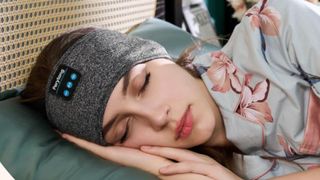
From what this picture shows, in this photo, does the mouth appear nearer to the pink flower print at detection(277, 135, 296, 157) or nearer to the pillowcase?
the pink flower print at detection(277, 135, 296, 157)

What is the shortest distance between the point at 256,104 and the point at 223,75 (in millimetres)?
107

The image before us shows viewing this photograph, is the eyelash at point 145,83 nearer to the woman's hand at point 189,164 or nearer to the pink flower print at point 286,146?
the woman's hand at point 189,164

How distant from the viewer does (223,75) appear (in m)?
1.09

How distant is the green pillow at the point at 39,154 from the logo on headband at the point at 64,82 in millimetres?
104

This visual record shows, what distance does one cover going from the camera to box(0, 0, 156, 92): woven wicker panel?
1.16 m

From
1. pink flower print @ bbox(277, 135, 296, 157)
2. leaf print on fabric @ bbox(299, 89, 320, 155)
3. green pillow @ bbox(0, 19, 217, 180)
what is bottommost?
pink flower print @ bbox(277, 135, 296, 157)

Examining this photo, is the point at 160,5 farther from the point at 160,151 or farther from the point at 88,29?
the point at 160,151

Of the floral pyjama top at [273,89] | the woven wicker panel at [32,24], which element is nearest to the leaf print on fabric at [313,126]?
the floral pyjama top at [273,89]

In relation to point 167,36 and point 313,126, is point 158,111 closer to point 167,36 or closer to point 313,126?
point 313,126

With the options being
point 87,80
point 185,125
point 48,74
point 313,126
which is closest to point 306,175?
point 313,126

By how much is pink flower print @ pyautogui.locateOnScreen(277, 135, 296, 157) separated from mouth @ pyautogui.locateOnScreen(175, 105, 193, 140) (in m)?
0.20

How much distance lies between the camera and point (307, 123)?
3.21 ft

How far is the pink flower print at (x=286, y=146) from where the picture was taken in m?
1.02

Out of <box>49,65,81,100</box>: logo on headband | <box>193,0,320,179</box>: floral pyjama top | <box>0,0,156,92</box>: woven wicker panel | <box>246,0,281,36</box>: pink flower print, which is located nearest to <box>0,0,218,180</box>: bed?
<box>0,0,156,92</box>: woven wicker panel
